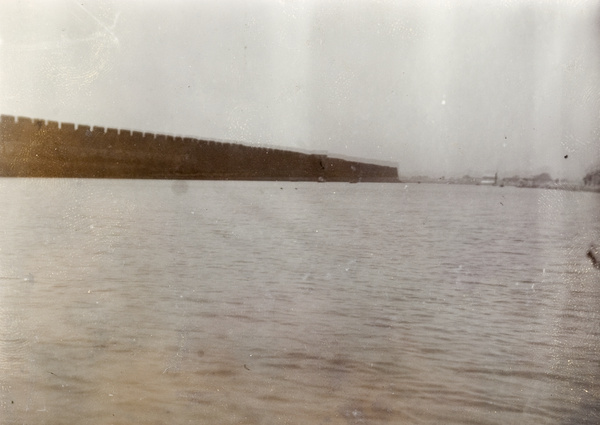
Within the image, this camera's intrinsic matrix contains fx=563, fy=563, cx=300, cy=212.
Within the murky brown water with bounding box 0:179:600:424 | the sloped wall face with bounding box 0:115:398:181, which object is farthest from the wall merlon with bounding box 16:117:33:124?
the sloped wall face with bounding box 0:115:398:181

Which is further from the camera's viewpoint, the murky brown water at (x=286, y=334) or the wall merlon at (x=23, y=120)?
the wall merlon at (x=23, y=120)

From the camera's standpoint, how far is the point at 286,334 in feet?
10.6

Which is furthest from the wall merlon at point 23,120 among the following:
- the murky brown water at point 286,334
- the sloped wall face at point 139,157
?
the sloped wall face at point 139,157

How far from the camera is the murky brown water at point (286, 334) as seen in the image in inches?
94.0

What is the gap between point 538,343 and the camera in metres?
3.23

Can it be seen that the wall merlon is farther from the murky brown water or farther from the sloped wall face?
the sloped wall face

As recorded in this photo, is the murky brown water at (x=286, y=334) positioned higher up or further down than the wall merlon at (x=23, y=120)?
further down

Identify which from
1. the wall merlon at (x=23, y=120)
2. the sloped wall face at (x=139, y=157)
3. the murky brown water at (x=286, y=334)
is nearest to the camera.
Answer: the murky brown water at (x=286, y=334)

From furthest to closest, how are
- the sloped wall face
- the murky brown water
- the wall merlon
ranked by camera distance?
the sloped wall face < the wall merlon < the murky brown water

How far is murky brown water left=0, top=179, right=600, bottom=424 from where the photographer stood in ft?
7.84

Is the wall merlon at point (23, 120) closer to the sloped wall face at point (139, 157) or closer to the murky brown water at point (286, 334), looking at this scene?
the murky brown water at point (286, 334)

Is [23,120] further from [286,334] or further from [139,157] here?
[139,157]

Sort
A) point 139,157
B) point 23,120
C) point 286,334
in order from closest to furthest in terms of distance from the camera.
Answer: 1. point 286,334
2. point 23,120
3. point 139,157

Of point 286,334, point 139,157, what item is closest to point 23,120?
point 286,334
